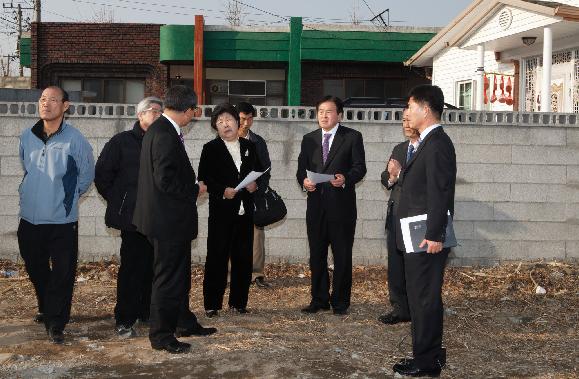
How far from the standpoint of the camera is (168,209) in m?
5.27

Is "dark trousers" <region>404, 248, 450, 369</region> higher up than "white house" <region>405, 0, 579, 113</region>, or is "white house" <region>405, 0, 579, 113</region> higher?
"white house" <region>405, 0, 579, 113</region>

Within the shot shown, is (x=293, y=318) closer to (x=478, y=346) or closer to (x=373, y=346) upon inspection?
(x=373, y=346)

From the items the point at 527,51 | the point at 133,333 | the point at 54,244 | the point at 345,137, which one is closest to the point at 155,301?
the point at 133,333

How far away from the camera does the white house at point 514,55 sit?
13.7 m

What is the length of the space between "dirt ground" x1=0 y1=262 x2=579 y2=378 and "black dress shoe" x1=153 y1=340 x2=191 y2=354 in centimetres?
5

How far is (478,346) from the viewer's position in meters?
5.88

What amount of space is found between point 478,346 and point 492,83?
12.5 metres

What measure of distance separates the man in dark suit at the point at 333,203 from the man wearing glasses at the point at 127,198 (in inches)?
66.7

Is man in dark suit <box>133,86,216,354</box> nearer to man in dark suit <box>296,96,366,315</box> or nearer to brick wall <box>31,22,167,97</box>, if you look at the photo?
man in dark suit <box>296,96,366,315</box>

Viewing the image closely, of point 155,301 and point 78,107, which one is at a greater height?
point 78,107

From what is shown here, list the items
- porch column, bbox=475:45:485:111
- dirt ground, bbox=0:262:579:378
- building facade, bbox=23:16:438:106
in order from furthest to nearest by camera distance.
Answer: building facade, bbox=23:16:438:106
porch column, bbox=475:45:485:111
dirt ground, bbox=0:262:579:378

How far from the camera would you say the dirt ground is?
5.11 m

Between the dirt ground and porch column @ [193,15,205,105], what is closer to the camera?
the dirt ground

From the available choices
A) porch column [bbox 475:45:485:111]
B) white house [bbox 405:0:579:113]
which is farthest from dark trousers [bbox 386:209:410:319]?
porch column [bbox 475:45:485:111]
